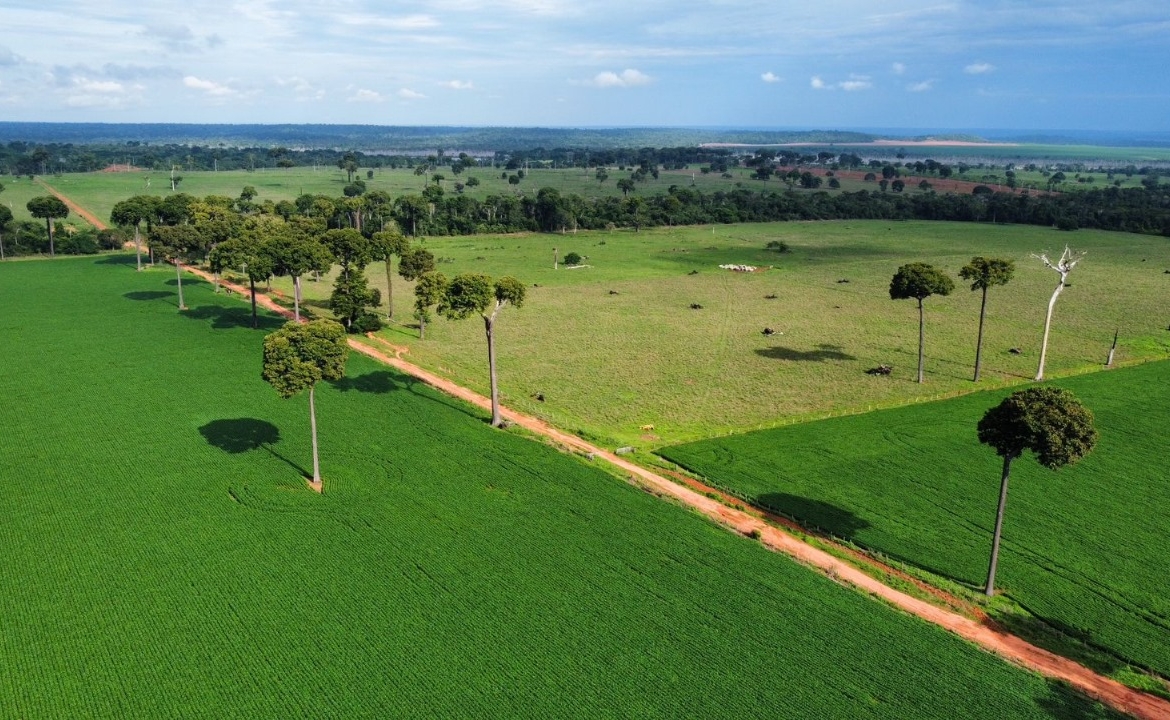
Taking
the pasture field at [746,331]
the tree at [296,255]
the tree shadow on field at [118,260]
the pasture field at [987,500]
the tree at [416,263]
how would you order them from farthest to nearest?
the tree shadow on field at [118,260] → the tree at [416,263] → the tree at [296,255] → the pasture field at [746,331] → the pasture field at [987,500]

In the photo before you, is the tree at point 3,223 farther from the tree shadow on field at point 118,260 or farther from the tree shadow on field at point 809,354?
the tree shadow on field at point 809,354

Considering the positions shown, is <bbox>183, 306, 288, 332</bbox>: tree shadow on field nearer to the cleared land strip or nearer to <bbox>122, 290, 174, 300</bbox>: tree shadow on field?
<bbox>122, 290, 174, 300</bbox>: tree shadow on field

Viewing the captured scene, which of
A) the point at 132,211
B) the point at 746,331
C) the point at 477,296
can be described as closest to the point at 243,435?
the point at 477,296

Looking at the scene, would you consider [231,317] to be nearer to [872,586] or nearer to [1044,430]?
[872,586]

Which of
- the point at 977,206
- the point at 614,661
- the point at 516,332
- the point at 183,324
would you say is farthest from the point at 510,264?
the point at 977,206

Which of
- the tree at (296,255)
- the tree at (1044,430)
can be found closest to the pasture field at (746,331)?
the tree at (296,255)

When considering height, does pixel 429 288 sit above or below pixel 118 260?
above

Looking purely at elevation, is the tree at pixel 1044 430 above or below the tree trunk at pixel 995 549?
above
